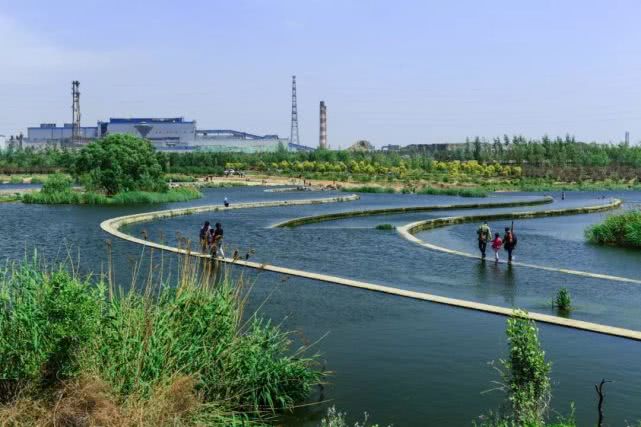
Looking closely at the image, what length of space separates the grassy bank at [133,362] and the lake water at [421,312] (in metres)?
0.85

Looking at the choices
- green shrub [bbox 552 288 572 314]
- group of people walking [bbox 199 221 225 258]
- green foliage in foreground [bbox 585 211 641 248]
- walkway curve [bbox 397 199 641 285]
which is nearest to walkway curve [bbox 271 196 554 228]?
walkway curve [bbox 397 199 641 285]

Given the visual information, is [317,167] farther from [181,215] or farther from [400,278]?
[400,278]

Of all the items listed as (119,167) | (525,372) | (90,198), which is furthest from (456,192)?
(525,372)

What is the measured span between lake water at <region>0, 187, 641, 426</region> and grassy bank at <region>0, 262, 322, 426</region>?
2.79ft

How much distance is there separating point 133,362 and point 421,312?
848cm

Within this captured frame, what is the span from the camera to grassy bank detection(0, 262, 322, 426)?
8.10 metres

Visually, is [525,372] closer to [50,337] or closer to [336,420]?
[336,420]

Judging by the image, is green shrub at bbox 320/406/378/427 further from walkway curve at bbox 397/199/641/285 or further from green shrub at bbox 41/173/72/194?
green shrub at bbox 41/173/72/194

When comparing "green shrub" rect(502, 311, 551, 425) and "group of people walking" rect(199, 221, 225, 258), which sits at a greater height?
"group of people walking" rect(199, 221, 225, 258)

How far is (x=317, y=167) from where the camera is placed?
11562 centimetres

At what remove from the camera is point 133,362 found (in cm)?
884

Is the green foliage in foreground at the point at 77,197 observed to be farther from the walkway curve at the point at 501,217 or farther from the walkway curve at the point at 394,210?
the walkway curve at the point at 501,217

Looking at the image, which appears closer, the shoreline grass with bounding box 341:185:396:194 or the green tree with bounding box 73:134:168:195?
the green tree with bounding box 73:134:168:195

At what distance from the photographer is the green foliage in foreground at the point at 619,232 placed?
29.5 metres
